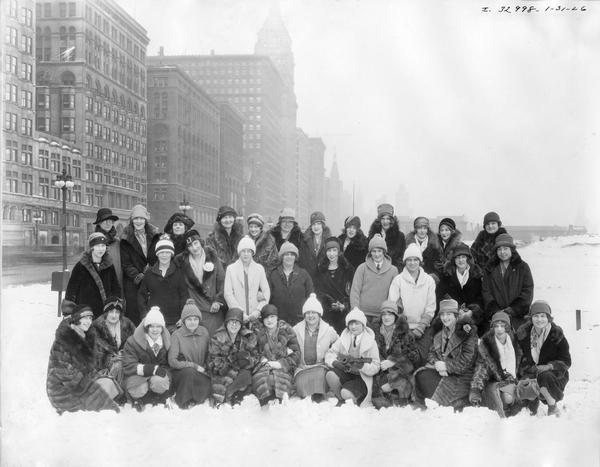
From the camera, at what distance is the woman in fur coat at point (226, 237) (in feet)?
22.1

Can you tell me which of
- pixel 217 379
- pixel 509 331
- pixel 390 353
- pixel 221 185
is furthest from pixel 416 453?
pixel 221 185

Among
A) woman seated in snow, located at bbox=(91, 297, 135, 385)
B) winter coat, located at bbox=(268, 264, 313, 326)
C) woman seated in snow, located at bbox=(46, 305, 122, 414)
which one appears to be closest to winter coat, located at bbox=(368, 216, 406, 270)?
winter coat, located at bbox=(268, 264, 313, 326)

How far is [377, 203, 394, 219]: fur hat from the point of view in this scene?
23.1 feet

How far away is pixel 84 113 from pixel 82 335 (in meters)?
25.5

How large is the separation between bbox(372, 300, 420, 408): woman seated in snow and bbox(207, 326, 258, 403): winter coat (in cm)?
130

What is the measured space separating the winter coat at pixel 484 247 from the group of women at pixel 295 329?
2 cm

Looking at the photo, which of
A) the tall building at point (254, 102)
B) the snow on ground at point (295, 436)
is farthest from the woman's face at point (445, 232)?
the tall building at point (254, 102)

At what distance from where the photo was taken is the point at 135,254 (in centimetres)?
640

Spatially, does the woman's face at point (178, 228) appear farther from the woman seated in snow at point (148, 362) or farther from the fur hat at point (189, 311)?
the woman seated in snow at point (148, 362)

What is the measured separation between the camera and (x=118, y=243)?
6422 mm

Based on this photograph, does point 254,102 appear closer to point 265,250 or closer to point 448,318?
point 265,250

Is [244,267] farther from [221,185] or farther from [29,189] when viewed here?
[221,185]

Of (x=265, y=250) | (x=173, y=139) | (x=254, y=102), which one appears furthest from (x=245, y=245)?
(x=254, y=102)

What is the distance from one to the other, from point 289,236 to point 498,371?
3016 mm
